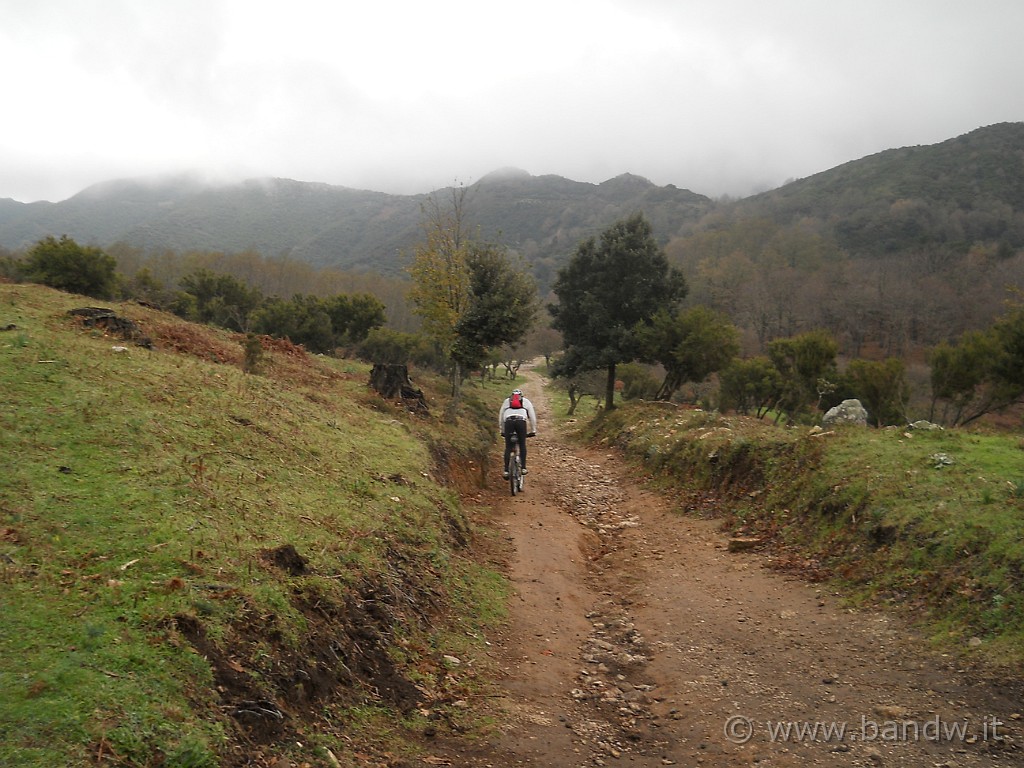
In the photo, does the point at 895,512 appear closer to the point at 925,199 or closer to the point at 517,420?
the point at 517,420

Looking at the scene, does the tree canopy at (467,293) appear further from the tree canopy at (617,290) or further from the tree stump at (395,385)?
the tree canopy at (617,290)

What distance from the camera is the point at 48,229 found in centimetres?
13888

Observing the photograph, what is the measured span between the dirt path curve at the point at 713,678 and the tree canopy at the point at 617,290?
1702cm

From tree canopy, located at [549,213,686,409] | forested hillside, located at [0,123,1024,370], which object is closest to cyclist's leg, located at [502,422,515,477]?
forested hillside, located at [0,123,1024,370]

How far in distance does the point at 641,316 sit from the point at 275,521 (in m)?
22.3

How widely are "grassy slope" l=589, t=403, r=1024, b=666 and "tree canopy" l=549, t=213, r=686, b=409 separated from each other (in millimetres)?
12872

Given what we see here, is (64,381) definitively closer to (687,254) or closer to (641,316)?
(641,316)

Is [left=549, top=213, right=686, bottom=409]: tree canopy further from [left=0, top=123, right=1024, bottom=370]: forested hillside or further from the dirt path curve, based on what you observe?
the dirt path curve

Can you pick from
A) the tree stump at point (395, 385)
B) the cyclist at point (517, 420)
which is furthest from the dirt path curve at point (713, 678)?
the tree stump at point (395, 385)

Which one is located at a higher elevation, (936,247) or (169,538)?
(936,247)

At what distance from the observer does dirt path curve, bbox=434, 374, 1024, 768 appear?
485 centimetres

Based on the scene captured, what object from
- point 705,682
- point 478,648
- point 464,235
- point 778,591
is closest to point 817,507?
point 778,591

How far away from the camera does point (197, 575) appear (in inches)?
187

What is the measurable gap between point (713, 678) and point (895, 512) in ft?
13.3
